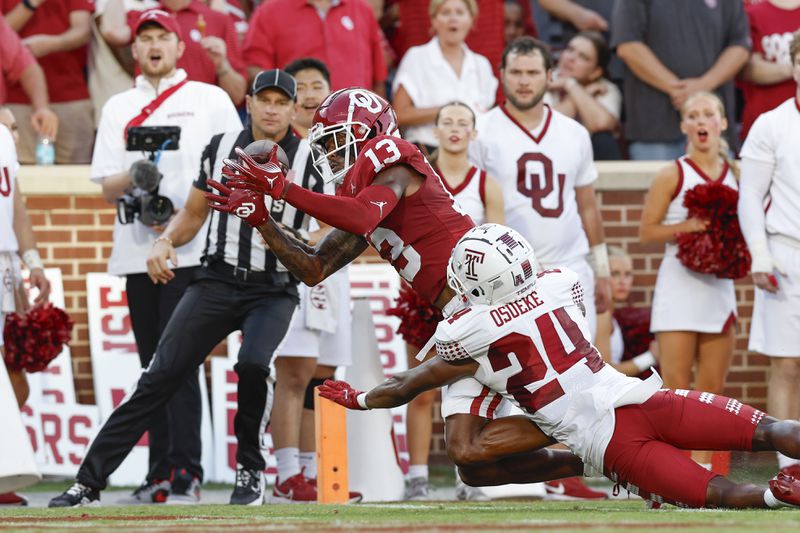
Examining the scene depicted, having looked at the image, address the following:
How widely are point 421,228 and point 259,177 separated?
0.85 metres

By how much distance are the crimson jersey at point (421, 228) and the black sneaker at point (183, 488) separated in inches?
95.2

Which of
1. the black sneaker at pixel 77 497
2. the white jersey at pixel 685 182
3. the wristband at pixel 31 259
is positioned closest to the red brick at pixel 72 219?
the wristband at pixel 31 259

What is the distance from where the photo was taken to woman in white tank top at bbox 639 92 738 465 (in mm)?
9117

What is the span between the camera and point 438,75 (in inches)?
419

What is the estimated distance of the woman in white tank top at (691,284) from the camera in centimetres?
912

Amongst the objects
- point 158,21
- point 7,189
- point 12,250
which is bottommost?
point 12,250

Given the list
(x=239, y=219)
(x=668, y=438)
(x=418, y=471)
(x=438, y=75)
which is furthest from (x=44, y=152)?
(x=668, y=438)

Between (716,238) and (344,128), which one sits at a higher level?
(344,128)

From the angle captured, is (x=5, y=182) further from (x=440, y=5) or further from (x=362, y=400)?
(x=440, y=5)

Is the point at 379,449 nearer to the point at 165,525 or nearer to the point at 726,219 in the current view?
the point at 726,219

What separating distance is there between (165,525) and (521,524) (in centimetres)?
135

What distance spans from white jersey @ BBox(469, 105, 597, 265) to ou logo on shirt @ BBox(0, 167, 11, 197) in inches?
111

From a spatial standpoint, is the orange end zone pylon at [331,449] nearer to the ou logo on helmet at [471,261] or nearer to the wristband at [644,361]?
the ou logo on helmet at [471,261]

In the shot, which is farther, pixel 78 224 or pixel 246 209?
pixel 78 224
